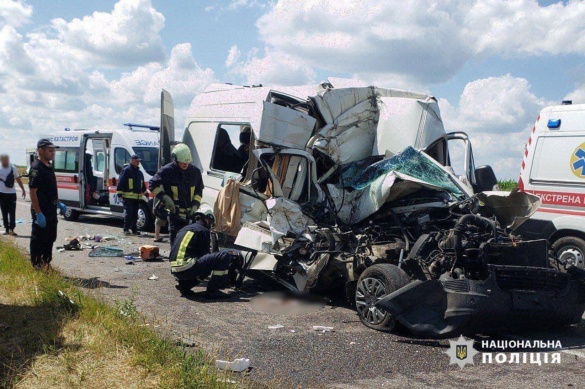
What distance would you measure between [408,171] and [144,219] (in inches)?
298

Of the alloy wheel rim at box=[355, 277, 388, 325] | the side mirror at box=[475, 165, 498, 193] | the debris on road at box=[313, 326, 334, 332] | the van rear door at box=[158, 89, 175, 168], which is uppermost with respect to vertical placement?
the van rear door at box=[158, 89, 175, 168]

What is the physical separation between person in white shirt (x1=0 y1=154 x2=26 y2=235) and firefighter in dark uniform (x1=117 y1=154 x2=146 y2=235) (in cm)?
208

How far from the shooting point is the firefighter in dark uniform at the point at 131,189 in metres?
12.2

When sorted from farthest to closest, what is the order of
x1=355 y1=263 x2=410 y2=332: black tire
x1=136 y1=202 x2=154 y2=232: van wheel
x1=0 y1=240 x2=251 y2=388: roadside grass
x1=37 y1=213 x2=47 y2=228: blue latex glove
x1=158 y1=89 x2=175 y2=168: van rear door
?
x1=136 y1=202 x2=154 y2=232: van wheel < x1=158 y1=89 x2=175 y2=168: van rear door < x1=37 y1=213 x2=47 y2=228: blue latex glove < x1=355 y1=263 x2=410 y2=332: black tire < x1=0 y1=240 x2=251 y2=388: roadside grass

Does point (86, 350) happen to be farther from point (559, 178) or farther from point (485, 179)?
point (559, 178)

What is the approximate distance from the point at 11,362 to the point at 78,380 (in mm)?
645

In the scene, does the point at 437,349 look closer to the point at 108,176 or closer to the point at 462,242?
the point at 462,242

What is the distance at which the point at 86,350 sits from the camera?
422 centimetres

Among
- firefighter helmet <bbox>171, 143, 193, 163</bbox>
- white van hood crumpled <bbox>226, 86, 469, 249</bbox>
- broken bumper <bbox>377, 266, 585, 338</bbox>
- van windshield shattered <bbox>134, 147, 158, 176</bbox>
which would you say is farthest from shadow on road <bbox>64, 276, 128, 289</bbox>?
van windshield shattered <bbox>134, 147, 158, 176</bbox>

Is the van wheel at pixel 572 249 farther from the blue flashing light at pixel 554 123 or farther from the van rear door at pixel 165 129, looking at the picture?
the van rear door at pixel 165 129

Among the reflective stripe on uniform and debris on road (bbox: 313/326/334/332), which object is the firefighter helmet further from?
debris on road (bbox: 313/326/334/332)

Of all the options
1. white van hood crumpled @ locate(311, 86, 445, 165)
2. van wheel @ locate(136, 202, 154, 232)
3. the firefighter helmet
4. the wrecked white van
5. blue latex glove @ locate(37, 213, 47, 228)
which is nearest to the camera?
the wrecked white van

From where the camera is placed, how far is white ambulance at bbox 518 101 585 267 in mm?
7469

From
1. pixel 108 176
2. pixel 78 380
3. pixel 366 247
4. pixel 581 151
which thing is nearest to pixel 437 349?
pixel 366 247
